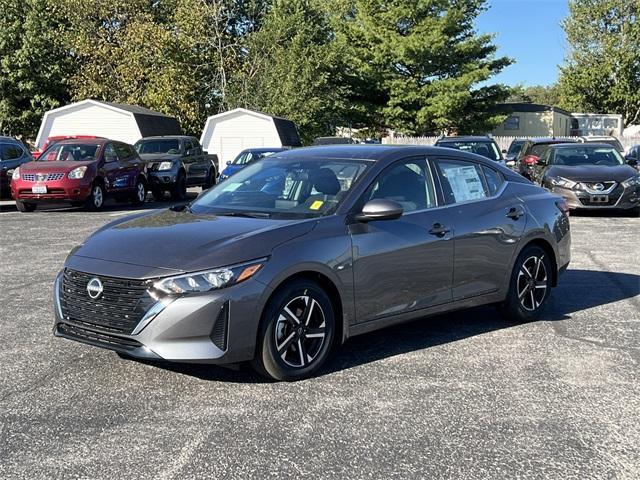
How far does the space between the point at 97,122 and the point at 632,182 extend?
2762 centimetres

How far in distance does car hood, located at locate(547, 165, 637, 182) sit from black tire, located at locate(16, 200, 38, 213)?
1129 cm

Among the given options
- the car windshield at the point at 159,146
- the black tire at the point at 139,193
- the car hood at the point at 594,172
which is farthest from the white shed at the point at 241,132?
the car hood at the point at 594,172

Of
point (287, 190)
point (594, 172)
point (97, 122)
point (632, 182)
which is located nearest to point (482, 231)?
point (287, 190)

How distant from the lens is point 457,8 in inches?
1718

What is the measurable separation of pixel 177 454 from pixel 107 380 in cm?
130

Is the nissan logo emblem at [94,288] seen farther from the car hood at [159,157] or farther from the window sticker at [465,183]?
the car hood at [159,157]

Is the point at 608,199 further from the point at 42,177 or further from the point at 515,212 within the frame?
the point at 42,177

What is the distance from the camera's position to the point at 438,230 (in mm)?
5590

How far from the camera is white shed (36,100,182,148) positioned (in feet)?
117

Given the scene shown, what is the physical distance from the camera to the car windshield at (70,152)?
660 inches

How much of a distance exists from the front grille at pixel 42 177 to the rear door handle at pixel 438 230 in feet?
39.4

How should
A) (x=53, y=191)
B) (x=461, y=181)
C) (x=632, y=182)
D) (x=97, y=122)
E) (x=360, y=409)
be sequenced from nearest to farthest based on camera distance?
(x=360, y=409), (x=461, y=181), (x=632, y=182), (x=53, y=191), (x=97, y=122)

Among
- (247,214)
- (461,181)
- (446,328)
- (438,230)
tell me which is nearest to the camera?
(247,214)

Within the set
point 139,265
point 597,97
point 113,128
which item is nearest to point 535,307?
point 139,265
